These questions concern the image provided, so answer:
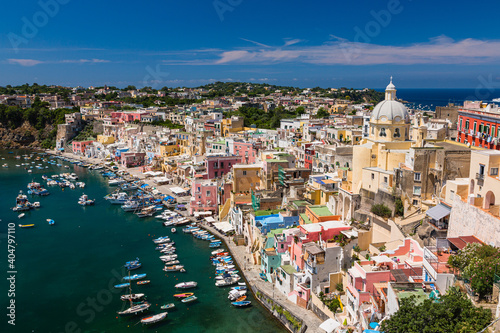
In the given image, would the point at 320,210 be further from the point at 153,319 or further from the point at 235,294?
the point at 153,319

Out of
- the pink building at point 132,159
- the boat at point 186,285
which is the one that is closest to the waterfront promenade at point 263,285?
the boat at point 186,285

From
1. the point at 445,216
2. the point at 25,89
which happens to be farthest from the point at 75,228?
the point at 25,89

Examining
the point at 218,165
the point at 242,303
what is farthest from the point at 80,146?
the point at 242,303

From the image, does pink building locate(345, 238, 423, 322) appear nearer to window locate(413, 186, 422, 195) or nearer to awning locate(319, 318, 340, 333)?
awning locate(319, 318, 340, 333)

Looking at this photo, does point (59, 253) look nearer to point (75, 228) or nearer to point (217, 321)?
point (75, 228)

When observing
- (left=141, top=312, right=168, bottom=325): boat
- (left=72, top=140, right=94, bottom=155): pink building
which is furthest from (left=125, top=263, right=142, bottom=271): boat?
(left=72, top=140, right=94, bottom=155): pink building
